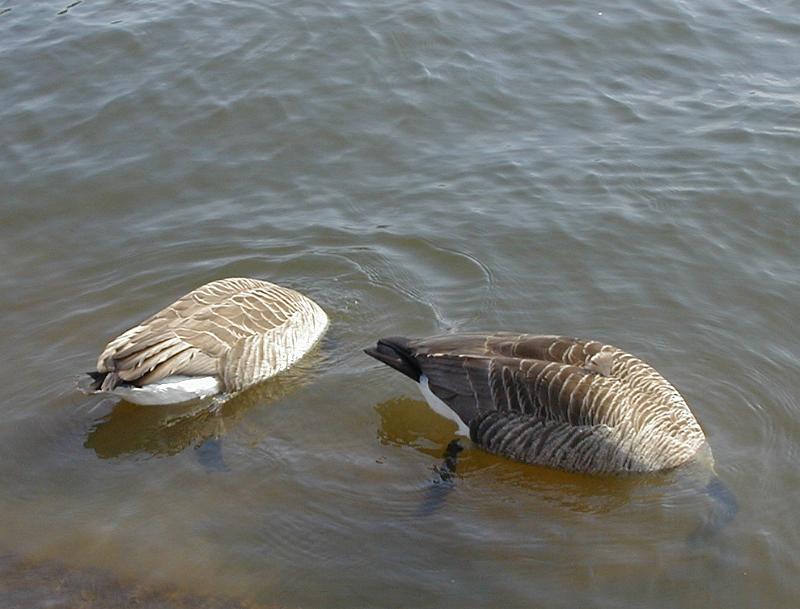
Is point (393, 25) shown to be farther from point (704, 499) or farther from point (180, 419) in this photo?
point (704, 499)

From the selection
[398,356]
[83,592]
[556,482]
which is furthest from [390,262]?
[83,592]

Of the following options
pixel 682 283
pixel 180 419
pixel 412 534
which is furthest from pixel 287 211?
pixel 412 534

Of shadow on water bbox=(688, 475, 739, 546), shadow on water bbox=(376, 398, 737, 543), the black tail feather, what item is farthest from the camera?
the black tail feather

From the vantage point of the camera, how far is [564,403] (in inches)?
341

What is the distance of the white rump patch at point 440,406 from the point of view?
30.0 ft

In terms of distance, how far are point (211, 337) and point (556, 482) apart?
3359 mm

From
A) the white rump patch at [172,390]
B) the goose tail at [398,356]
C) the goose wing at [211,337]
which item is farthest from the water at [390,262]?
the goose tail at [398,356]

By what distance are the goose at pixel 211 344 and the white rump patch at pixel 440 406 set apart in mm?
1571

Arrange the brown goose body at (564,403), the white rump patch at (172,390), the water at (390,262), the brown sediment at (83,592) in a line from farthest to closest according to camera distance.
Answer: the white rump patch at (172,390)
the brown goose body at (564,403)
the water at (390,262)
the brown sediment at (83,592)

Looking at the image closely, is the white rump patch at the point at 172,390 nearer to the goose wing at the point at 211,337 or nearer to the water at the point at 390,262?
the goose wing at the point at 211,337

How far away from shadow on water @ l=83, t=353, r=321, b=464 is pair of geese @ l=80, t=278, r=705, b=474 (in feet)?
0.63

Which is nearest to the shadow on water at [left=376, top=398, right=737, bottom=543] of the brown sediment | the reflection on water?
the reflection on water

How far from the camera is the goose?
29.9ft

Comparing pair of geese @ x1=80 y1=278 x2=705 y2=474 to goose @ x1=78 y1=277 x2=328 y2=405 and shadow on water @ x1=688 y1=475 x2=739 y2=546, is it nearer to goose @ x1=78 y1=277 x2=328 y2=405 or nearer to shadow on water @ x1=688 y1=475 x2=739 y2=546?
goose @ x1=78 y1=277 x2=328 y2=405
